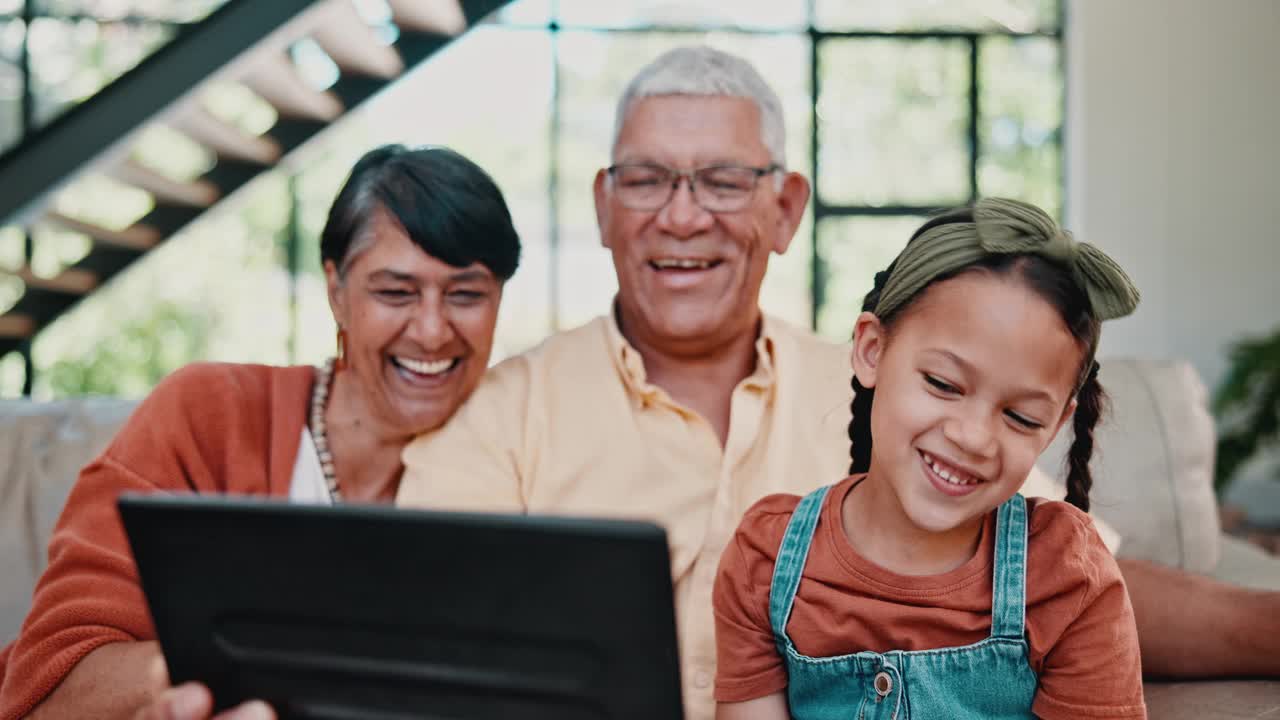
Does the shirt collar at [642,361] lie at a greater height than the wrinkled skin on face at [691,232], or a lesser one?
lesser

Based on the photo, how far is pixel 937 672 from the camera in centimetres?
129

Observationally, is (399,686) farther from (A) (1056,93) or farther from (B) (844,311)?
(A) (1056,93)

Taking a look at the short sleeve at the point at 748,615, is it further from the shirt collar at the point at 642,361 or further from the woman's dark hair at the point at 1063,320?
the shirt collar at the point at 642,361

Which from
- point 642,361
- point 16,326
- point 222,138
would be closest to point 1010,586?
point 642,361

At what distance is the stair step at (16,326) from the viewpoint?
5.07m

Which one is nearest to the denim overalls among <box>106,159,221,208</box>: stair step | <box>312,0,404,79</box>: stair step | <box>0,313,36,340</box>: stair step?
<box>312,0,404,79</box>: stair step

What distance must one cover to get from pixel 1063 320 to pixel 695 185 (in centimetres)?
77

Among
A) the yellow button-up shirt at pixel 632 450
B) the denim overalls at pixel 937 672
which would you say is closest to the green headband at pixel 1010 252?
the denim overalls at pixel 937 672

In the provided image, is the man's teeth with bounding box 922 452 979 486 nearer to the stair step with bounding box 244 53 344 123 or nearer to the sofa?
the sofa

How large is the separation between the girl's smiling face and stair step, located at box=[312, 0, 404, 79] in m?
3.50

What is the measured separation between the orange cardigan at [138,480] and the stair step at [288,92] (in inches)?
108

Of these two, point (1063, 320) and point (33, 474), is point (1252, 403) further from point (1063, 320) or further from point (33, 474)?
point (33, 474)

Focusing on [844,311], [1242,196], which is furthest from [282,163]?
[1242,196]

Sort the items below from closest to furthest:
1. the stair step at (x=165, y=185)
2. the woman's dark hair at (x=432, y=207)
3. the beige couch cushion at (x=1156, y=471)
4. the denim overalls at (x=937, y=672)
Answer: the denim overalls at (x=937, y=672)
the woman's dark hair at (x=432, y=207)
the beige couch cushion at (x=1156, y=471)
the stair step at (x=165, y=185)
